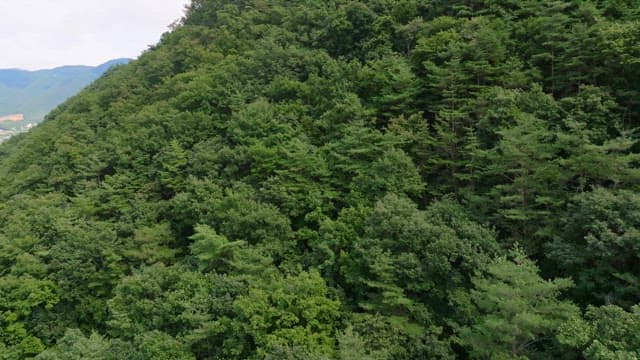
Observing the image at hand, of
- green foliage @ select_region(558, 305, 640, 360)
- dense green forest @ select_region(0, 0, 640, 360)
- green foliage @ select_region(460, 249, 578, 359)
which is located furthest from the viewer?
dense green forest @ select_region(0, 0, 640, 360)

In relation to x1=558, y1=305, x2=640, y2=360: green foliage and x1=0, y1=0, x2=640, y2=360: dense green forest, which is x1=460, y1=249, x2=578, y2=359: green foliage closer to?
x1=0, y1=0, x2=640, y2=360: dense green forest

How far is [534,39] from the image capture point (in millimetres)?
21219

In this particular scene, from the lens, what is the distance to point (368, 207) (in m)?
17.4

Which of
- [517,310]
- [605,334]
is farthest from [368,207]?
[605,334]

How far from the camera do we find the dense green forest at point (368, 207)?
13.0 meters

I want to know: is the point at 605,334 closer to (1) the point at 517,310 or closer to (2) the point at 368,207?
(1) the point at 517,310

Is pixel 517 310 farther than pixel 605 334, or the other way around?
pixel 517 310

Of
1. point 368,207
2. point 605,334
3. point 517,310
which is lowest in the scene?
point 605,334

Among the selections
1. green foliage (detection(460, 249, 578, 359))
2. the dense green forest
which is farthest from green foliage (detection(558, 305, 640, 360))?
green foliage (detection(460, 249, 578, 359))

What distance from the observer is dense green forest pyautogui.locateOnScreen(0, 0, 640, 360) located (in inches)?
510

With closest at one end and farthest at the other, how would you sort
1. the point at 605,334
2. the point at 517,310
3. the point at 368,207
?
the point at 605,334, the point at 517,310, the point at 368,207

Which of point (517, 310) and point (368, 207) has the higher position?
point (368, 207)

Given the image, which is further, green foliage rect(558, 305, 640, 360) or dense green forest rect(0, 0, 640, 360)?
dense green forest rect(0, 0, 640, 360)

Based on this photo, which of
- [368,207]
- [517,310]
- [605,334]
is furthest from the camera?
[368,207]
